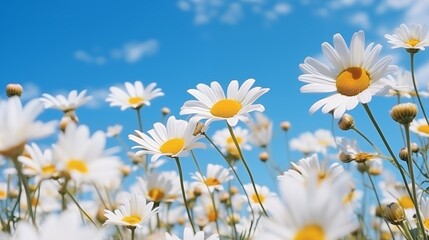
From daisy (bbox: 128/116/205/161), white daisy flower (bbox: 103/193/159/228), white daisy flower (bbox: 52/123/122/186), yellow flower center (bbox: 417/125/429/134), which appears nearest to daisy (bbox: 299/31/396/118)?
daisy (bbox: 128/116/205/161)

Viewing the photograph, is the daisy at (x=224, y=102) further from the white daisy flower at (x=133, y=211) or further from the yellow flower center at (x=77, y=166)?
the yellow flower center at (x=77, y=166)

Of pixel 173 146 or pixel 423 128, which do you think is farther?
pixel 423 128

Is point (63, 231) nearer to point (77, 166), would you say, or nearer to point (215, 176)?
point (77, 166)

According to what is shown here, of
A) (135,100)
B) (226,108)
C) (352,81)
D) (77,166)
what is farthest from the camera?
(135,100)

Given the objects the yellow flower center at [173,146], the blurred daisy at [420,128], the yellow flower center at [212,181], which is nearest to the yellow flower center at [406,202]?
the blurred daisy at [420,128]

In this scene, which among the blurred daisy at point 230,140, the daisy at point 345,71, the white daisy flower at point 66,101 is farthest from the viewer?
the blurred daisy at point 230,140

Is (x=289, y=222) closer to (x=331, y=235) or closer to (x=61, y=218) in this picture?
(x=331, y=235)

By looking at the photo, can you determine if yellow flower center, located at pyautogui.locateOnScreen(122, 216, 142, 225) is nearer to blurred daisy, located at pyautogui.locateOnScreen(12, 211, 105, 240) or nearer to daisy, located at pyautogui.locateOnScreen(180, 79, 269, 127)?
daisy, located at pyautogui.locateOnScreen(180, 79, 269, 127)

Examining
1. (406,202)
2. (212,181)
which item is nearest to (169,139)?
(212,181)

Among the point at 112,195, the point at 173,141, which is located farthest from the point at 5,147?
the point at 112,195
